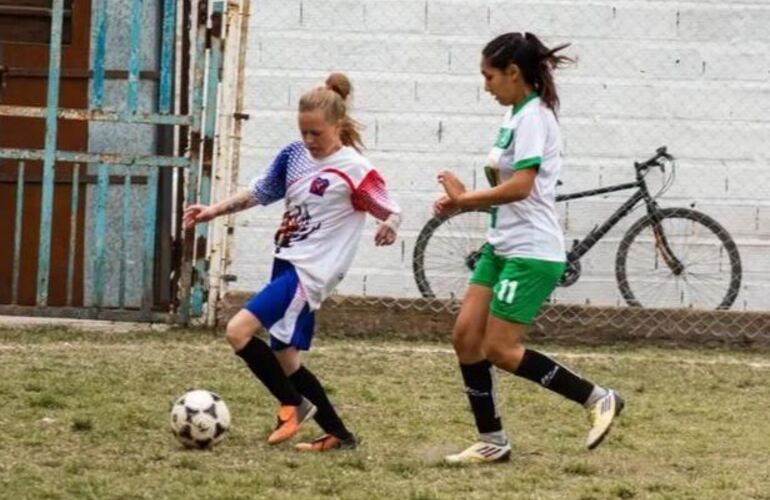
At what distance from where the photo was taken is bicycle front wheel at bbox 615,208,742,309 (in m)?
12.0

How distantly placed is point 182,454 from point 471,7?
5669 mm

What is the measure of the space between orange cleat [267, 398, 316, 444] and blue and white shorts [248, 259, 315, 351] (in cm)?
23

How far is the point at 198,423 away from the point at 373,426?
42.8 inches

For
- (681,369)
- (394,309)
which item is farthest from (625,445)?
(394,309)

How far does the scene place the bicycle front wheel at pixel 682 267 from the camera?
12.0 meters

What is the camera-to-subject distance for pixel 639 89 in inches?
474

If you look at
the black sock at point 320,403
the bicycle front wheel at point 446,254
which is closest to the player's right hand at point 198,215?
the black sock at point 320,403

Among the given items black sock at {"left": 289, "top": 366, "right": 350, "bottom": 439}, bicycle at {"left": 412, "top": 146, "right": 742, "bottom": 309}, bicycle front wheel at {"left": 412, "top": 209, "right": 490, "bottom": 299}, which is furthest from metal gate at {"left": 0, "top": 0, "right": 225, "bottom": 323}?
black sock at {"left": 289, "top": 366, "right": 350, "bottom": 439}

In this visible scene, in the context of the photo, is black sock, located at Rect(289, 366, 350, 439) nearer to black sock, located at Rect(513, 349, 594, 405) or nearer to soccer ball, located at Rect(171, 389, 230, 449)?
soccer ball, located at Rect(171, 389, 230, 449)

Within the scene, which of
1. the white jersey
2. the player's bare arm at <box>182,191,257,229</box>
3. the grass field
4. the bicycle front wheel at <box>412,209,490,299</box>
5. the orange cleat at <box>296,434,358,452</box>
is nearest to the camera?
the grass field

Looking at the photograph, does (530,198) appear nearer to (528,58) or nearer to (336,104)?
(528,58)

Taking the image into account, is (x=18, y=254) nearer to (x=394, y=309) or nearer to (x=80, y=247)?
(x=80, y=247)

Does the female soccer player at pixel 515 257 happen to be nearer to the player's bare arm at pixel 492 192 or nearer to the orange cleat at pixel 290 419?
the player's bare arm at pixel 492 192

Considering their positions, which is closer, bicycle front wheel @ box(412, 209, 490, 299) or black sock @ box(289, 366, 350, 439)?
black sock @ box(289, 366, 350, 439)
